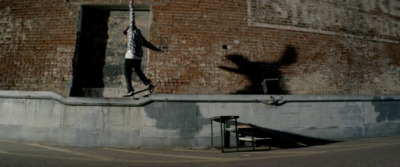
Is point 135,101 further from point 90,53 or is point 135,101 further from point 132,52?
point 90,53

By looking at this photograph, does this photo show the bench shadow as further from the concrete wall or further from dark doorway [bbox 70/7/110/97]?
dark doorway [bbox 70/7/110/97]

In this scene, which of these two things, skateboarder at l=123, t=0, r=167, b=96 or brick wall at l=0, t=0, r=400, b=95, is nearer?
skateboarder at l=123, t=0, r=167, b=96

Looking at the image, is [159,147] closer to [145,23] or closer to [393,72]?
[145,23]

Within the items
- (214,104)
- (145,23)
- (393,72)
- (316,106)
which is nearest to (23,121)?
(145,23)

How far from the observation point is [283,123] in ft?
20.7

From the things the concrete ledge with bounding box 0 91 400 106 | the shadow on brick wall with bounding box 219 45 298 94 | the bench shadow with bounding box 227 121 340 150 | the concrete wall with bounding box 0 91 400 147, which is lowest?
the bench shadow with bounding box 227 121 340 150

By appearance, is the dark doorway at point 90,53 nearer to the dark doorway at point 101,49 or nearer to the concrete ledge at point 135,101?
the dark doorway at point 101,49

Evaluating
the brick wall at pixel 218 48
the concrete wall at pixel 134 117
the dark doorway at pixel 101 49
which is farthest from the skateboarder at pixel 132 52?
the dark doorway at pixel 101 49

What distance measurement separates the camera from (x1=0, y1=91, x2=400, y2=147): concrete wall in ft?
19.1

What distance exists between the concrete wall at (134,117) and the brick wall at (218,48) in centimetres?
92

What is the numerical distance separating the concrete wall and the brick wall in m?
0.92

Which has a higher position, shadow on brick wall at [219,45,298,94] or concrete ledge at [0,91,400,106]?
shadow on brick wall at [219,45,298,94]

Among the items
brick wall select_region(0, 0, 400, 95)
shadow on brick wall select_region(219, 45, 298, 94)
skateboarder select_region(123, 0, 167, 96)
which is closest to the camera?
skateboarder select_region(123, 0, 167, 96)

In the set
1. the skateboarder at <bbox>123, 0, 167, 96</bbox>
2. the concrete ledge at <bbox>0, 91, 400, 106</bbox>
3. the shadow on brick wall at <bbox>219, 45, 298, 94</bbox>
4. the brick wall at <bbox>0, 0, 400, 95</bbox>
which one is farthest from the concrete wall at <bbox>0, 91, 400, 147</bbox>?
the shadow on brick wall at <bbox>219, 45, 298, 94</bbox>
